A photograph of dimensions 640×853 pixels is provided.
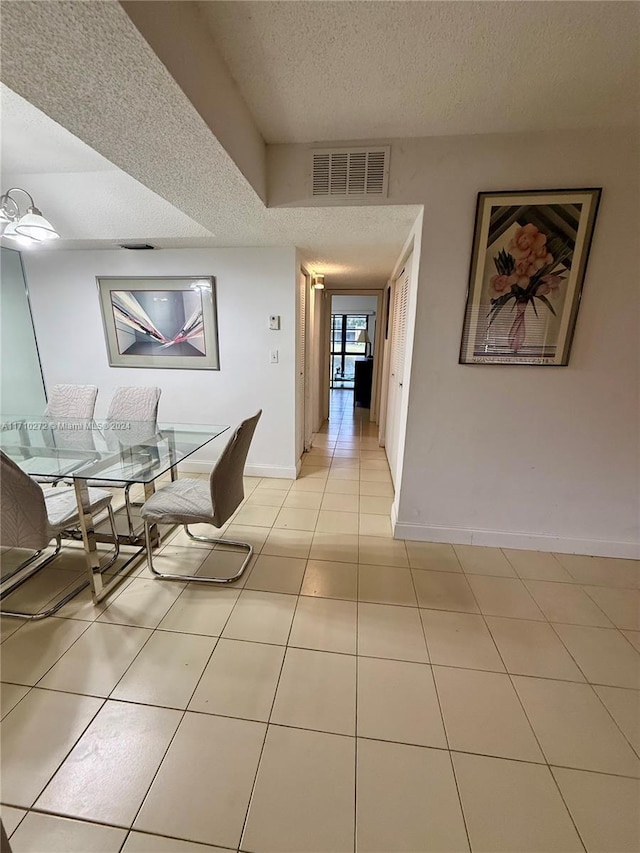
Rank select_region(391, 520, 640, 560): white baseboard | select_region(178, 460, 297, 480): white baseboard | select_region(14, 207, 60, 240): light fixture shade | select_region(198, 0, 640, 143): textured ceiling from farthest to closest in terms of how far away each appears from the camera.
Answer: select_region(178, 460, 297, 480): white baseboard, select_region(391, 520, 640, 560): white baseboard, select_region(14, 207, 60, 240): light fixture shade, select_region(198, 0, 640, 143): textured ceiling

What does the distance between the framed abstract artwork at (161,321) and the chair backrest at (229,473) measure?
1.58 meters

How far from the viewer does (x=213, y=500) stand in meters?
1.65

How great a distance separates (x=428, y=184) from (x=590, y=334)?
1227 millimetres

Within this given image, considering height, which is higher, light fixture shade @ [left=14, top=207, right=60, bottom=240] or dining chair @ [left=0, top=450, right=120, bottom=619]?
light fixture shade @ [left=14, top=207, right=60, bottom=240]

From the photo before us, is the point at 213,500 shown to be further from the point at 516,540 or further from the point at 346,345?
the point at 346,345

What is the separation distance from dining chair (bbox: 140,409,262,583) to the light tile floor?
0.16m

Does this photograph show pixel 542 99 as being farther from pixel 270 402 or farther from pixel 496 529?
pixel 270 402

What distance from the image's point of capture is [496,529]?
7.08 ft

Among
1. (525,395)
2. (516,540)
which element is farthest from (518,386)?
(516,540)

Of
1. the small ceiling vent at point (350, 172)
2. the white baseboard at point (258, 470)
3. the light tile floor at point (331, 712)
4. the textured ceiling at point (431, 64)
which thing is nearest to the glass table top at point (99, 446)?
the light tile floor at point (331, 712)

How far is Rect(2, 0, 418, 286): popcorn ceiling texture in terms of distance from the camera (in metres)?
0.84

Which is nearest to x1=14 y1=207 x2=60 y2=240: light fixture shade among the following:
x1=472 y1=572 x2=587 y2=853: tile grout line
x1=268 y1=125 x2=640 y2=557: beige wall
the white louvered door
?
x1=268 y1=125 x2=640 y2=557: beige wall

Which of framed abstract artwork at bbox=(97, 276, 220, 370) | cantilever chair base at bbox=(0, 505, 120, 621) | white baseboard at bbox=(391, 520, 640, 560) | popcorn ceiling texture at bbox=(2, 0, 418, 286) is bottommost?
cantilever chair base at bbox=(0, 505, 120, 621)

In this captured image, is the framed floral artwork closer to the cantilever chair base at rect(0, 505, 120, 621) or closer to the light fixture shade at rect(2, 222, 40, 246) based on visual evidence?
the cantilever chair base at rect(0, 505, 120, 621)
